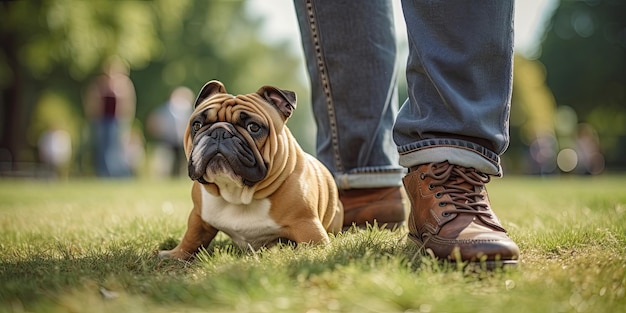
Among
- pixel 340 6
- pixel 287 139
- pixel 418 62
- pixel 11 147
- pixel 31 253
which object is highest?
pixel 340 6

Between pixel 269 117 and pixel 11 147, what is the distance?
59.9 feet

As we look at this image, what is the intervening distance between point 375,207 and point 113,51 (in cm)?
1447

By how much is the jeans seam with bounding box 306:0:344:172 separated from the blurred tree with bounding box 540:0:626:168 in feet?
107

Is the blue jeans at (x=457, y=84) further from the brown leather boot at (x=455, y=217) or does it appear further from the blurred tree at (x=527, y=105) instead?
the blurred tree at (x=527, y=105)

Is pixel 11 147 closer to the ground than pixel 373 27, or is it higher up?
closer to the ground

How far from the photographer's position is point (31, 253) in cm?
251

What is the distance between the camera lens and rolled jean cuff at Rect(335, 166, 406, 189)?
3230 millimetres

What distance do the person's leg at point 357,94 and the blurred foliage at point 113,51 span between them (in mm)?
12981

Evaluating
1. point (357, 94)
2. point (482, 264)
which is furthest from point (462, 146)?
point (357, 94)

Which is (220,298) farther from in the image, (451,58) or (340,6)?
(340,6)

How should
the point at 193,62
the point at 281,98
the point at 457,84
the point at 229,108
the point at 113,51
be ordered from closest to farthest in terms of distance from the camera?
the point at 457,84 → the point at 229,108 → the point at 281,98 → the point at 113,51 → the point at 193,62

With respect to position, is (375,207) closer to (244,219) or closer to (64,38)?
(244,219)

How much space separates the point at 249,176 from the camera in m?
2.47

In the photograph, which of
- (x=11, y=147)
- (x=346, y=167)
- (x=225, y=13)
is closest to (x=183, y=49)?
(x=225, y=13)
